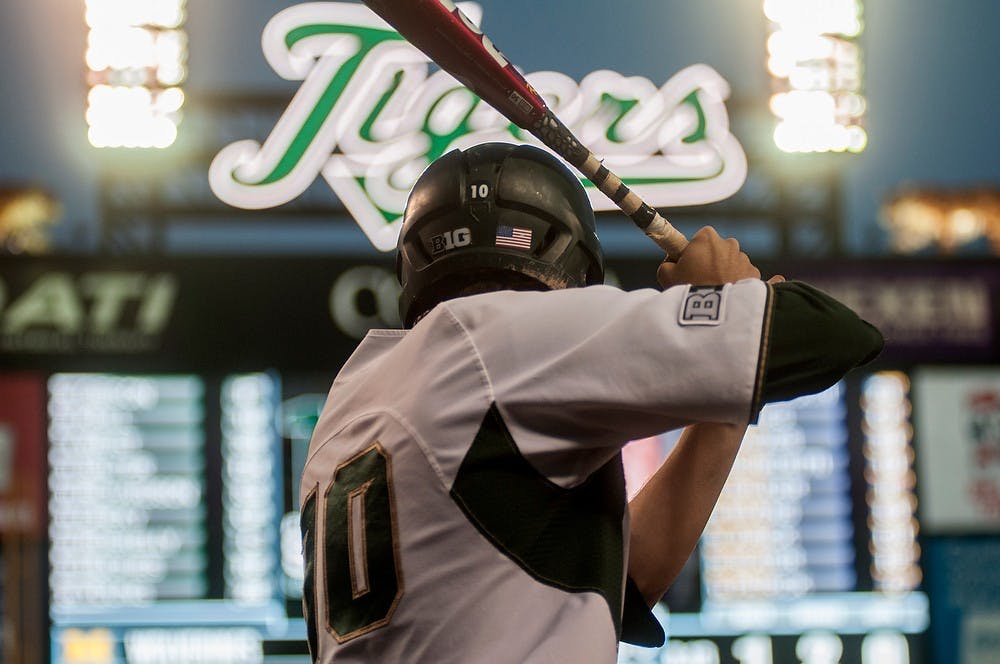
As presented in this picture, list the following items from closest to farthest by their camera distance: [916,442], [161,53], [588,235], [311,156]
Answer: [588,235], [916,442], [311,156], [161,53]

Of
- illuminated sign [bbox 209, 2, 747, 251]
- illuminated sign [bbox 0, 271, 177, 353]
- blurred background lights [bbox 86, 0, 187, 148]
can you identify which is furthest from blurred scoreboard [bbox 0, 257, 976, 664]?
blurred background lights [bbox 86, 0, 187, 148]

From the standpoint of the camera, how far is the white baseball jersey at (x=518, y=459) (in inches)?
46.9

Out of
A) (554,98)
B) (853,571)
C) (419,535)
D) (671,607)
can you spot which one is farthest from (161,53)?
(419,535)

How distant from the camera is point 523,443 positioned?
1.25m

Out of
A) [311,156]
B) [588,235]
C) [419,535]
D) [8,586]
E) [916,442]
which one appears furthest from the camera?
[311,156]

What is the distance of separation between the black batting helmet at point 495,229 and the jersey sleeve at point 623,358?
0.20 metres

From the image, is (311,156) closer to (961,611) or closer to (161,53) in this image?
(161,53)

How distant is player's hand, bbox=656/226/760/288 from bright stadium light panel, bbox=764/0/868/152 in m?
5.35

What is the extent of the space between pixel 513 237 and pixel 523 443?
306 mm

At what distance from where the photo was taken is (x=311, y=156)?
6.07m

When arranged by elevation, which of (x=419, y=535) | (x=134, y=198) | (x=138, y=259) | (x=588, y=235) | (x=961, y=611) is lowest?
(x=961, y=611)

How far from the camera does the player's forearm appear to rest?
5.19ft

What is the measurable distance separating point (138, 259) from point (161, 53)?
166 cm

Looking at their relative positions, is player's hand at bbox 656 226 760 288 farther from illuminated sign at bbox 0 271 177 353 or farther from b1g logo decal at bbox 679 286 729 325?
illuminated sign at bbox 0 271 177 353
